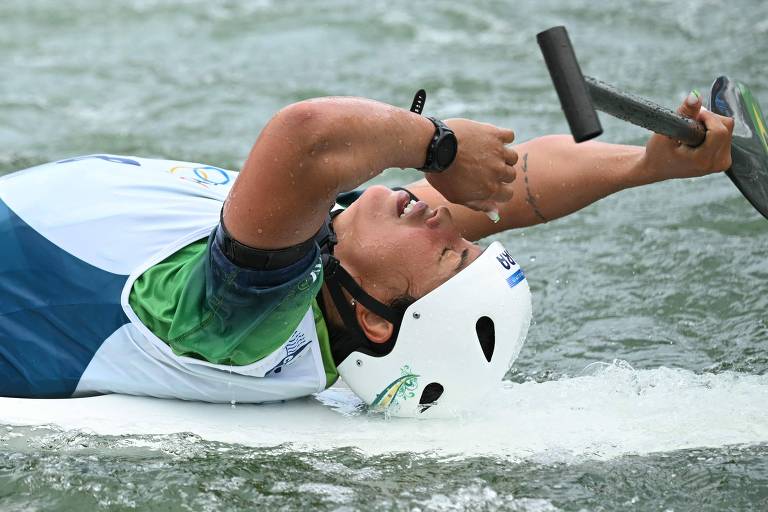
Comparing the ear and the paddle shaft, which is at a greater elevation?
the paddle shaft

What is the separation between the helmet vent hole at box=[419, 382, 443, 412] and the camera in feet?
12.1

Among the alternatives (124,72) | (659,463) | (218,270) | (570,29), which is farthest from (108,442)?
(570,29)

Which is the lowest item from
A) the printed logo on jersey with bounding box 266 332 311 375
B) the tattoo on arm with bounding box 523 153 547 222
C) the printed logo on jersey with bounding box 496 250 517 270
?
the printed logo on jersey with bounding box 266 332 311 375

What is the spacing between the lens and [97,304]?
11.5 ft

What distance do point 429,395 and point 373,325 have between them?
1.02ft

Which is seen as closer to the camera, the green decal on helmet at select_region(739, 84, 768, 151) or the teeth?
the teeth

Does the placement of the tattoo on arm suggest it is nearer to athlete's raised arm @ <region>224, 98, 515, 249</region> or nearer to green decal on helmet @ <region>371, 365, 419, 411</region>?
green decal on helmet @ <region>371, 365, 419, 411</region>

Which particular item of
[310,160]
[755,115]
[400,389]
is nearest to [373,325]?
[400,389]

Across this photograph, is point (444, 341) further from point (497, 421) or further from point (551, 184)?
point (551, 184)

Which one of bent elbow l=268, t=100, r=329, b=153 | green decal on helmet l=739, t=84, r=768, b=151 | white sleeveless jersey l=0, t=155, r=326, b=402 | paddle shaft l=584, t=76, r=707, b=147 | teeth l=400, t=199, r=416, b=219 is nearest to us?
bent elbow l=268, t=100, r=329, b=153

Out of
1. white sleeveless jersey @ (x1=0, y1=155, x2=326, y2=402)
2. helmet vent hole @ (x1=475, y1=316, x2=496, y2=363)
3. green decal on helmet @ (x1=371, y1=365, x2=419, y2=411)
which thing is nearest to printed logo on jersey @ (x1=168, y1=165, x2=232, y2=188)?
white sleeveless jersey @ (x1=0, y1=155, x2=326, y2=402)

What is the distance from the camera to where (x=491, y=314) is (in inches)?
142

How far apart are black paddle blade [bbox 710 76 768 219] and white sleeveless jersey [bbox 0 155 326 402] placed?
161cm

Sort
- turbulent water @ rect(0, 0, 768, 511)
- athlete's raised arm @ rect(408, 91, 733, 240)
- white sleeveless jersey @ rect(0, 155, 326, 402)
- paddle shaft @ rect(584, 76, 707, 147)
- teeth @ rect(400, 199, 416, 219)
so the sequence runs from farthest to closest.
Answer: athlete's raised arm @ rect(408, 91, 733, 240) → teeth @ rect(400, 199, 416, 219) → white sleeveless jersey @ rect(0, 155, 326, 402) → turbulent water @ rect(0, 0, 768, 511) → paddle shaft @ rect(584, 76, 707, 147)
